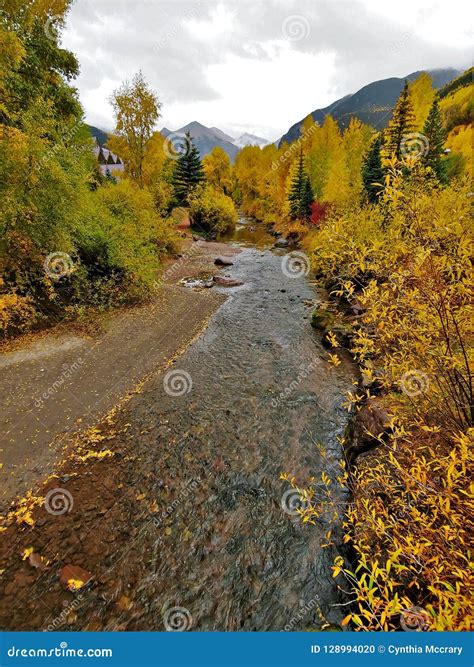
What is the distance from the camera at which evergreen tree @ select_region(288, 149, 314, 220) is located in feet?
112

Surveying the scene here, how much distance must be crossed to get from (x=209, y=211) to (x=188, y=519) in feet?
127

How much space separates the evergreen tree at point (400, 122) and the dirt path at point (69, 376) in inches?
897

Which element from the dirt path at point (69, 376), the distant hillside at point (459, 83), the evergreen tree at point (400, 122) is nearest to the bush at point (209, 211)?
the evergreen tree at point (400, 122)

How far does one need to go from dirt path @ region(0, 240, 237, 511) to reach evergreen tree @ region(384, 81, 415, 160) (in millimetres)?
22780

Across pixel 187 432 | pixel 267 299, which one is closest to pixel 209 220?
pixel 267 299

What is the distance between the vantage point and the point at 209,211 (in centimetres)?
3906

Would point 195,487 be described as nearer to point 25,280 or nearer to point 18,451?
point 18,451

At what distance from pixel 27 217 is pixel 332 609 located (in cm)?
1374

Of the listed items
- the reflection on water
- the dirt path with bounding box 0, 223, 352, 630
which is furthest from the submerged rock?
the dirt path with bounding box 0, 223, 352, 630

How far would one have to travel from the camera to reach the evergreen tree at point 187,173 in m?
40.1

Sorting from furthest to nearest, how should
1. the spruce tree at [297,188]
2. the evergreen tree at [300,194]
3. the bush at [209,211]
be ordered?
the bush at [209,211], the spruce tree at [297,188], the evergreen tree at [300,194]

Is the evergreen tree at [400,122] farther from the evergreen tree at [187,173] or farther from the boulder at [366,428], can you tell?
the evergreen tree at [187,173]

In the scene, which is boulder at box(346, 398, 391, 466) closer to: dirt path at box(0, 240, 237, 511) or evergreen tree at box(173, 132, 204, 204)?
dirt path at box(0, 240, 237, 511)

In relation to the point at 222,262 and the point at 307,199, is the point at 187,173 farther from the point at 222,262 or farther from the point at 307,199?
the point at 222,262
